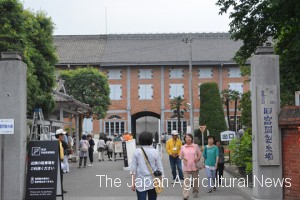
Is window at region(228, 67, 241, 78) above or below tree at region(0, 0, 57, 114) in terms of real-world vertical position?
above

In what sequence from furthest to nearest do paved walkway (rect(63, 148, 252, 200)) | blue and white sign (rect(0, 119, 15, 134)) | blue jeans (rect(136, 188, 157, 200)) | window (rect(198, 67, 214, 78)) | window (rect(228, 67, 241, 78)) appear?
window (rect(228, 67, 241, 78)) < window (rect(198, 67, 214, 78)) < paved walkway (rect(63, 148, 252, 200)) < blue and white sign (rect(0, 119, 15, 134)) < blue jeans (rect(136, 188, 157, 200))

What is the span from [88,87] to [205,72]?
17.3m

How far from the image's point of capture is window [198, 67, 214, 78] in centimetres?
6194

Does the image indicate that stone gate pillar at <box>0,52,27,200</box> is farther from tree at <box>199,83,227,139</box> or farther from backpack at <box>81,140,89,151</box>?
tree at <box>199,83,227,139</box>

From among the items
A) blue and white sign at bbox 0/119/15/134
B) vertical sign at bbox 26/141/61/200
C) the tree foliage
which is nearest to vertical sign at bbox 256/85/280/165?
the tree foliage

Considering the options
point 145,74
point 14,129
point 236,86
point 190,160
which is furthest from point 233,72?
point 14,129

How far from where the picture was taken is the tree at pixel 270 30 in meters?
15.5

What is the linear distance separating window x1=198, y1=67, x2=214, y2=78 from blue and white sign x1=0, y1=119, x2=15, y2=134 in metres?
50.9

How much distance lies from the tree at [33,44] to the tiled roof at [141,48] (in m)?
38.0

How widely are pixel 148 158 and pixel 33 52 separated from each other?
13911mm

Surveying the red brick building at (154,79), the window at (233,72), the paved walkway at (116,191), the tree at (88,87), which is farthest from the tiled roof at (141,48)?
the paved walkway at (116,191)

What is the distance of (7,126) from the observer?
11.9m

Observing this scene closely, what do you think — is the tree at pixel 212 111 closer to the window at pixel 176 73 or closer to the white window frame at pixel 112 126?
the window at pixel 176 73

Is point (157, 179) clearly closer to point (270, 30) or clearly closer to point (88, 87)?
point (270, 30)
